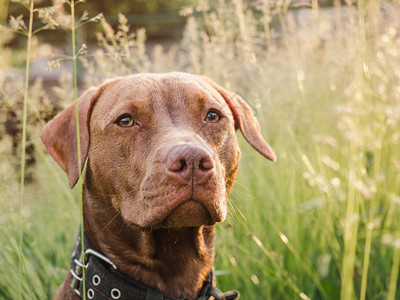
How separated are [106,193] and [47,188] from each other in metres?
2.96

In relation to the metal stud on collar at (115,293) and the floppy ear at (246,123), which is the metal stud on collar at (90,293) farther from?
the floppy ear at (246,123)

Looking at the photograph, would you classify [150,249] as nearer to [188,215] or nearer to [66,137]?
[188,215]

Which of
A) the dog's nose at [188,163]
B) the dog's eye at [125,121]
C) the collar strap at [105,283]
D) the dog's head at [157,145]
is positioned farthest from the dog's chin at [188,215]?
the dog's eye at [125,121]

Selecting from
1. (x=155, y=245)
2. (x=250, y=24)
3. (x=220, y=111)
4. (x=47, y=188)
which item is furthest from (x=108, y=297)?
(x=47, y=188)

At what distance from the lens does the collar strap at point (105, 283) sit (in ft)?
7.08

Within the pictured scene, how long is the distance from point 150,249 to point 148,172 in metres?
0.45

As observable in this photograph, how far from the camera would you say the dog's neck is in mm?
2342

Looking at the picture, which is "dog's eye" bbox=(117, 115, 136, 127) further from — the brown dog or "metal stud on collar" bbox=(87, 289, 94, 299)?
"metal stud on collar" bbox=(87, 289, 94, 299)

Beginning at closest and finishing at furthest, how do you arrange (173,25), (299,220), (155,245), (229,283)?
1. (155,245)
2. (229,283)
3. (299,220)
4. (173,25)

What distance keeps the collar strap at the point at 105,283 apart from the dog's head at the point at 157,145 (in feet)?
0.83

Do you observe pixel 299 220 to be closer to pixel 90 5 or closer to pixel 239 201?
pixel 239 201

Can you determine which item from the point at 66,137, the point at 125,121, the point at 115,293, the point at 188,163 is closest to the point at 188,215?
the point at 188,163

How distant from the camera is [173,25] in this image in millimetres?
14953

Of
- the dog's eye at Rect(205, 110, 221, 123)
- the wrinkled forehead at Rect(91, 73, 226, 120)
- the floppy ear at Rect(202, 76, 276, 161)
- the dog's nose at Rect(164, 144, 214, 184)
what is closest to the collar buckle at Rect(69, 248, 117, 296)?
the dog's nose at Rect(164, 144, 214, 184)
